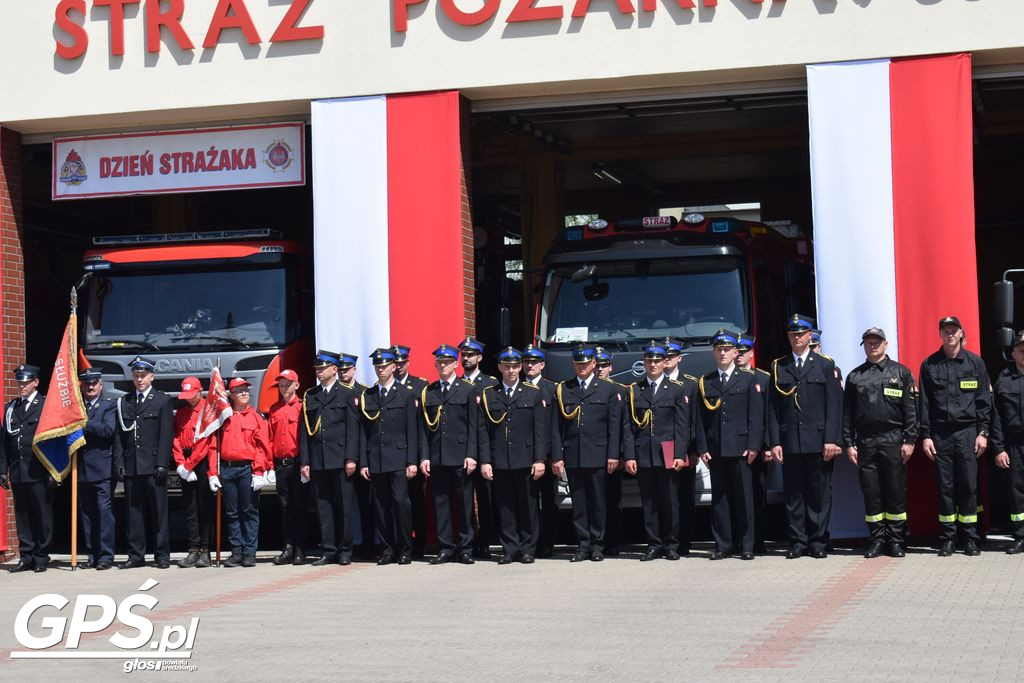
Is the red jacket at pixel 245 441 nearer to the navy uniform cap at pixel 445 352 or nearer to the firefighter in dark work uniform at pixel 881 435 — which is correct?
the navy uniform cap at pixel 445 352

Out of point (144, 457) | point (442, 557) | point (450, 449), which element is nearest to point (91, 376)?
point (144, 457)

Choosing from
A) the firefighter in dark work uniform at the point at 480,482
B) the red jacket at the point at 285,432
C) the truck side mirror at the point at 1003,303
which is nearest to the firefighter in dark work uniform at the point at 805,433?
the truck side mirror at the point at 1003,303

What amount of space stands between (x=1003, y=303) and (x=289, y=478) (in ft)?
20.3

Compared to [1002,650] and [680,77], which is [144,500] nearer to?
[680,77]

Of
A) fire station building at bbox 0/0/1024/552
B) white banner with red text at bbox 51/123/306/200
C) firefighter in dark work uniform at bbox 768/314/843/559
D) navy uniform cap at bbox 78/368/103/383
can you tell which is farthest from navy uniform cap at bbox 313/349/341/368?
firefighter in dark work uniform at bbox 768/314/843/559

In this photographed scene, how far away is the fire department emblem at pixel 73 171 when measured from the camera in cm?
1534

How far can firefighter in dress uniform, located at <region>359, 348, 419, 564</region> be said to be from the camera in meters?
12.9

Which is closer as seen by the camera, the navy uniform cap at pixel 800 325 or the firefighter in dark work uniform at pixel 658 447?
the navy uniform cap at pixel 800 325

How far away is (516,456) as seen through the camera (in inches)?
499

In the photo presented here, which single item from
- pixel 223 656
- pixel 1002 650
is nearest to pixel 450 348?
pixel 223 656

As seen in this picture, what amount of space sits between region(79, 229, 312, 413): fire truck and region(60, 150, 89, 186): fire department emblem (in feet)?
2.41

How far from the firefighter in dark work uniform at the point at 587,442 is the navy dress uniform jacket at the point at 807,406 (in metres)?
1.30

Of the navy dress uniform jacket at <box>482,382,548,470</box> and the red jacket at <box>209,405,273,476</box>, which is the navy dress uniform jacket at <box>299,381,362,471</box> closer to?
the red jacket at <box>209,405,273,476</box>

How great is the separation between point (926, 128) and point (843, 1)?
133 centimetres
